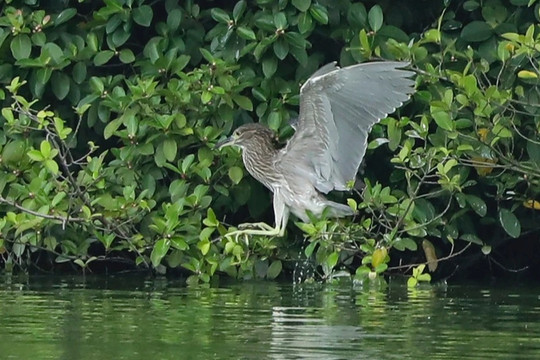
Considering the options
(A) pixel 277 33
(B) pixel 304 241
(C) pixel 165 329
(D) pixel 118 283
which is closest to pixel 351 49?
(A) pixel 277 33

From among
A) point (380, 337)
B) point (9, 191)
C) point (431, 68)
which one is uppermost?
point (431, 68)

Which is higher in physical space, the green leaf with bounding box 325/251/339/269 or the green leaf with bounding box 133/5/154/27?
the green leaf with bounding box 133/5/154/27

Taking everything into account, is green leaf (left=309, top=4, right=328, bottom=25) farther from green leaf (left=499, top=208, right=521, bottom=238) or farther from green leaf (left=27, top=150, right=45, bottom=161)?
green leaf (left=27, top=150, right=45, bottom=161)

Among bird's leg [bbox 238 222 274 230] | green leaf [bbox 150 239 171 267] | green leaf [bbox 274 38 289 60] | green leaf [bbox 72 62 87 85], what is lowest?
green leaf [bbox 150 239 171 267]

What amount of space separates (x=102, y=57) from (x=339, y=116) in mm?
1512

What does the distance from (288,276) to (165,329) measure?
10.2ft

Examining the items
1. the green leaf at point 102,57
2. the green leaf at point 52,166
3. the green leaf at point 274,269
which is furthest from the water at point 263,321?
the green leaf at point 102,57

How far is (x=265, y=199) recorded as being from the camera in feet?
35.5

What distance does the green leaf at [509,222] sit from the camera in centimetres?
994

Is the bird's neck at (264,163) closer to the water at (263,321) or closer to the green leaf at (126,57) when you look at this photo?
the water at (263,321)

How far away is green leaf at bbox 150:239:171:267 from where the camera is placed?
9.69m

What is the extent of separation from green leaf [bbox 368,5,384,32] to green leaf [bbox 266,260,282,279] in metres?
1.54

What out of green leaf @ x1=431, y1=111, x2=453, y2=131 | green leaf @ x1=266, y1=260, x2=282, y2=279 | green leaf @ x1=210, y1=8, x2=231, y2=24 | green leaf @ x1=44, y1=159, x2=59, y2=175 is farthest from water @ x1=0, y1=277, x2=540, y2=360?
green leaf @ x1=210, y1=8, x2=231, y2=24

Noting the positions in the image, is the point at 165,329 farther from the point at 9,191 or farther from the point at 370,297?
the point at 9,191
